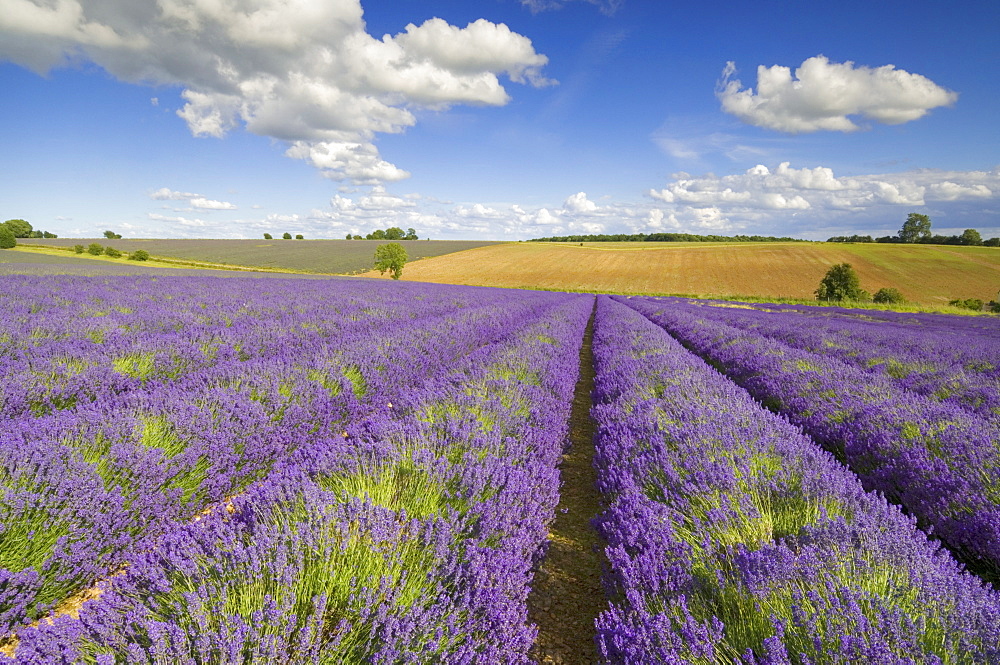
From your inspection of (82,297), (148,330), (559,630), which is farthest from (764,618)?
(82,297)

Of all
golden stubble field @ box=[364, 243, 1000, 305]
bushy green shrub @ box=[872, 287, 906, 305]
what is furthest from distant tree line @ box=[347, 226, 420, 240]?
bushy green shrub @ box=[872, 287, 906, 305]

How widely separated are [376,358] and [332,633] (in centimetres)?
376

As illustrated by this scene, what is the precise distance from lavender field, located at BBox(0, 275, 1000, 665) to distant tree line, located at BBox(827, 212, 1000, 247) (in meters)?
90.2

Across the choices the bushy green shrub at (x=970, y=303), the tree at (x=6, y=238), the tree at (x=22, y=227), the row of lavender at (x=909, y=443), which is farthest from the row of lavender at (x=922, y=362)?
the tree at (x=22, y=227)

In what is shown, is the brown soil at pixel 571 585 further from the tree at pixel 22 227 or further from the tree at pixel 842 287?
the tree at pixel 22 227

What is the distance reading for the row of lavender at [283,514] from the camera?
1282 mm

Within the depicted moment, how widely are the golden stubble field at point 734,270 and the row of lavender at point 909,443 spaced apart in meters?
36.6

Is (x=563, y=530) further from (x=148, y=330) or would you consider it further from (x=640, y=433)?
(x=148, y=330)

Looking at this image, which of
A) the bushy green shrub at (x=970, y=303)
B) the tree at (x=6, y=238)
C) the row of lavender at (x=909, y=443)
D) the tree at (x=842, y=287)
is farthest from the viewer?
the tree at (x=6, y=238)

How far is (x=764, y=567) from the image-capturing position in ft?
→ 4.96

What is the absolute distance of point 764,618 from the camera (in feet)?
4.47

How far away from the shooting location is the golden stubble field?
3872 centimetres

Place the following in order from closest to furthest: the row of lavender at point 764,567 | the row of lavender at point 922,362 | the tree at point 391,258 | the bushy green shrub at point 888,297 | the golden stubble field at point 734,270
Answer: the row of lavender at point 764,567 < the row of lavender at point 922,362 < the bushy green shrub at point 888,297 < the golden stubble field at point 734,270 < the tree at point 391,258

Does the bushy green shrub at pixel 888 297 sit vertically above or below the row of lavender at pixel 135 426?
below
